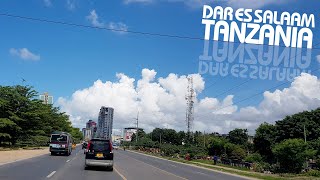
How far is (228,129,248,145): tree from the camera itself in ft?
404

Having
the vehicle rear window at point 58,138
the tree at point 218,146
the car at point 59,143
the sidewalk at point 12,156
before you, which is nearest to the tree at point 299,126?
the tree at point 218,146

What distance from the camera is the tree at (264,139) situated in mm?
72438

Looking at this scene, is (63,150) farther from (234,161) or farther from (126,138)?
(126,138)

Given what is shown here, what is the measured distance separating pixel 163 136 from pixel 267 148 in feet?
244

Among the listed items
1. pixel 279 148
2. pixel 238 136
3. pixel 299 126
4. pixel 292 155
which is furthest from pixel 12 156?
pixel 238 136

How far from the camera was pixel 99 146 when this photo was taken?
85.5 ft

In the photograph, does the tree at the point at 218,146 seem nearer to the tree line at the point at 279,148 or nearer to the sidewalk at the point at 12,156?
the tree line at the point at 279,148

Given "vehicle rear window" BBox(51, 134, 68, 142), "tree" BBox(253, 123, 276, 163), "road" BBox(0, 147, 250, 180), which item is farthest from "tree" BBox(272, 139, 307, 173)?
"tree" BBox(253, 123, 276, 163)

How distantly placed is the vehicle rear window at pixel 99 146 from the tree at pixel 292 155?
65.2 ft

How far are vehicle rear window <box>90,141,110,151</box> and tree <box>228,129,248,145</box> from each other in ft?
330

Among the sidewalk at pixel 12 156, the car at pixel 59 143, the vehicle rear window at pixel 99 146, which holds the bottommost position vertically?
the sidewalk at pixel 12 156

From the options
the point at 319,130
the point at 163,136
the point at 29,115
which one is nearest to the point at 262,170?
the point at 319,130

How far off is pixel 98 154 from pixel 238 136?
337ft

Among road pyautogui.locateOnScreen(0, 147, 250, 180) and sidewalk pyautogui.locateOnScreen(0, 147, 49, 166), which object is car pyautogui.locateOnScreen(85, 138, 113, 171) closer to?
road pyautogui.locateOnScreen(0, 147, 250, 180)
